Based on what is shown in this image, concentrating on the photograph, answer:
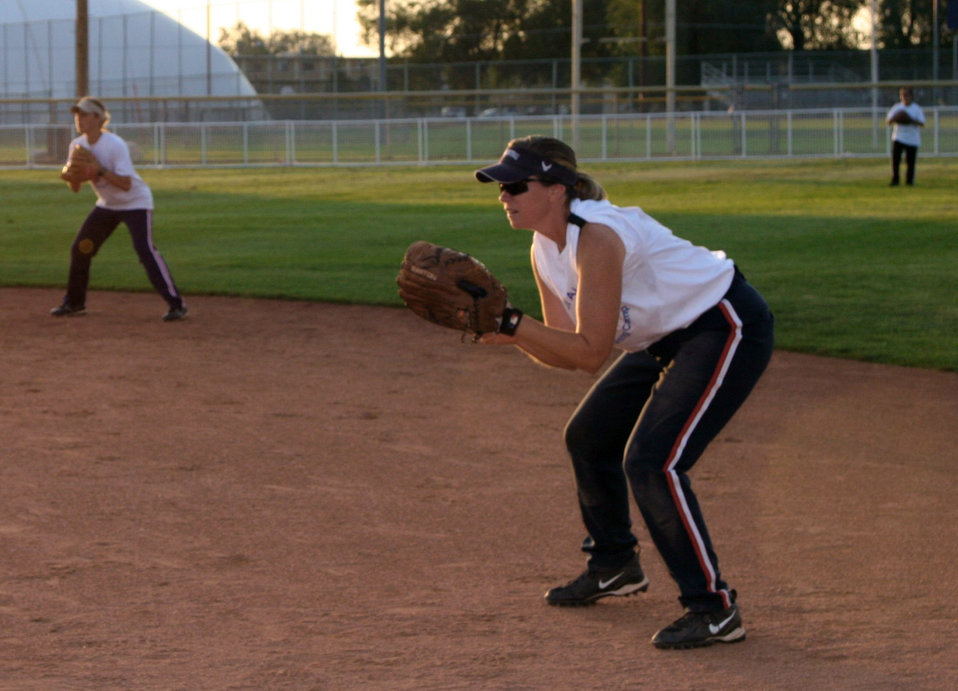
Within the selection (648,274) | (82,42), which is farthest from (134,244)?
(82,42)

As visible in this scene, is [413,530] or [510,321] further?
[413,530]

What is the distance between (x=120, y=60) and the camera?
5666cm

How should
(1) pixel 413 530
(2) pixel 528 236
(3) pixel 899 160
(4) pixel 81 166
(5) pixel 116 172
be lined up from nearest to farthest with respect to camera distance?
1. (1) pixel 413 530
2. (4) pixel 81 166
3. (5) pixel 116 172
4. (2) pixel 528 236
5. (3) pixel 899 160

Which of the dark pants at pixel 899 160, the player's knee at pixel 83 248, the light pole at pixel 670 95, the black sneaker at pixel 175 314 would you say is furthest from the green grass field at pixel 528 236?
the light pole at pixel 670 95

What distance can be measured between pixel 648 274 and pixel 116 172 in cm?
740

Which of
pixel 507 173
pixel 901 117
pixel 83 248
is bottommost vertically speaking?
pixel 83 248

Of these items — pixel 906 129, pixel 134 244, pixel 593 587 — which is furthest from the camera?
pixel 906 129

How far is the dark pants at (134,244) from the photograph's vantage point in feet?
35.5

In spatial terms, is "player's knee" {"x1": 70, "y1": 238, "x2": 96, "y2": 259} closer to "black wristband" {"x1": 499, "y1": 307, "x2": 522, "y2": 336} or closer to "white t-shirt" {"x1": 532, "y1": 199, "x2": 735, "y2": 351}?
"white t-shirt" {"x1": 532, "y1": 199, "x2": 735, "y2": 351}

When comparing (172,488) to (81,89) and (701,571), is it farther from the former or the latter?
(81,89)

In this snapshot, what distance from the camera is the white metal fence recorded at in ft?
107

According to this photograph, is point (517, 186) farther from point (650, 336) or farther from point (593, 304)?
point (650, 336)

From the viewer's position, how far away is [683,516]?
418cm

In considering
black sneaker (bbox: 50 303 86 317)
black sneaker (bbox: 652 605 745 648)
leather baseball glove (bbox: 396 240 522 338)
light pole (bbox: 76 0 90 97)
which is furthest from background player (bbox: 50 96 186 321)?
light pole (bbox: 76 0 90 97)
